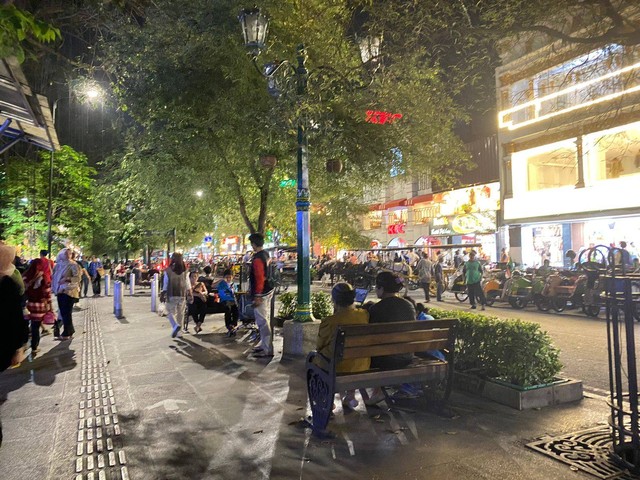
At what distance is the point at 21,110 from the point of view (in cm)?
580

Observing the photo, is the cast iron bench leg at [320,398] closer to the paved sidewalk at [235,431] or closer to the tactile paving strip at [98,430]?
the paved sidewalk at [235,431]

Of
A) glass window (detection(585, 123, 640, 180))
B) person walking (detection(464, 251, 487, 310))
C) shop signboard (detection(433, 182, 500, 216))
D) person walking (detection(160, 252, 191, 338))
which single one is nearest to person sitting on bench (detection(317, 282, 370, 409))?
person walking (detection(160, 252, 191, 338))

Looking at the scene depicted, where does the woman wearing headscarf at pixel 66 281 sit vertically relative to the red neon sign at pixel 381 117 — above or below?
below

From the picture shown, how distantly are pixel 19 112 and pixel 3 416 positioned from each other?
3521 millimetres

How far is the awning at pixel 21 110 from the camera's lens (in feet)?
16.1

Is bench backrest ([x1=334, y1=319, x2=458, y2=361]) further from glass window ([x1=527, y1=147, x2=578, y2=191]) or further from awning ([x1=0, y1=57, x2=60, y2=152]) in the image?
glass window ([x1=527, y1=147, x2=578, y2=191])

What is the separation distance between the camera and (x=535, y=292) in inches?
581

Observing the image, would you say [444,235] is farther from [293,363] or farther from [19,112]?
[19,112]

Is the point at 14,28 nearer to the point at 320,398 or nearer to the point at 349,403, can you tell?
the point at 320,398

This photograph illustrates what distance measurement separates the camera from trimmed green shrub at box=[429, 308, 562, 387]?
530 centimetres

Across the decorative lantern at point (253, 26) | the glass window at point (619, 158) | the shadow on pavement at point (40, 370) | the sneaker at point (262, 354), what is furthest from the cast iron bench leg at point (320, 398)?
the glass window at point (619, 158)

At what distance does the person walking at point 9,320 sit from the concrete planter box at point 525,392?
15.1ft

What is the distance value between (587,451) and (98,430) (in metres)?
4.50

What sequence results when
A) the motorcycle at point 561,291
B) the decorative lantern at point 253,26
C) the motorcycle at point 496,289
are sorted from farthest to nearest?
the motorcycle at point 496,289 < the motorcycle at point 561,291 < the decorative lantern at point 253,26
